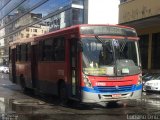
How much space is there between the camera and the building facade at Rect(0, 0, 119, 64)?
51719mm

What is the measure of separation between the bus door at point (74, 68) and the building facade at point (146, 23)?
14.5m

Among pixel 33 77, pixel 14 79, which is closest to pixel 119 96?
pixel 33 77

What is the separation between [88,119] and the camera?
12.2 metres

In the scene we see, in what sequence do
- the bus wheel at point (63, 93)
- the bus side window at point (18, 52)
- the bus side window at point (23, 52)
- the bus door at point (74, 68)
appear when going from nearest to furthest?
the bus door at point (74, 68) → the bus wheel at point (63, 93) → the bus side window at point (23, 52) → the bus side window at point (18, 52)

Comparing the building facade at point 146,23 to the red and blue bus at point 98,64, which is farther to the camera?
the building facade at point 146,23

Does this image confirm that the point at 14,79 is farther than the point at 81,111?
Yes

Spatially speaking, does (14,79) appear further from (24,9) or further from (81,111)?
(24,9)

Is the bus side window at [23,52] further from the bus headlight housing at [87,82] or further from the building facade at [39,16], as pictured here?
the building facade at [39,16]

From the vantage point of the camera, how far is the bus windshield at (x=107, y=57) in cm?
1445

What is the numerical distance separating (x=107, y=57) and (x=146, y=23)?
18033 millimetres

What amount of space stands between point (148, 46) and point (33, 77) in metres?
15.9

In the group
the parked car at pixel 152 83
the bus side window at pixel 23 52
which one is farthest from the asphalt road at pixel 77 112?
the parked car at pixel 152 83

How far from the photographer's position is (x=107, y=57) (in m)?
14.6

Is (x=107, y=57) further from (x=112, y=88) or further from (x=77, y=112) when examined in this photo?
(x=77, y=112)
